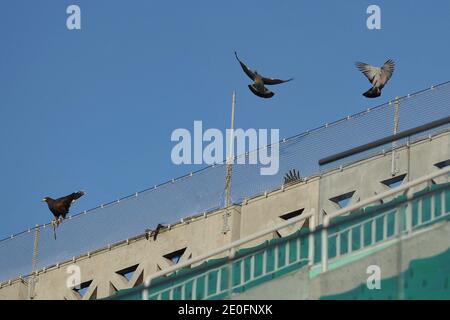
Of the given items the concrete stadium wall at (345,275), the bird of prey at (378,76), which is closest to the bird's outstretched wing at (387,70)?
the bird of prey at (378,76)

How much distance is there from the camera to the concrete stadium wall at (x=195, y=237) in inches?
1407

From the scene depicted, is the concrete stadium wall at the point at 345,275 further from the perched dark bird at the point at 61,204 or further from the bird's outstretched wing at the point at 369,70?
the perched dark bird at the point at 61,204

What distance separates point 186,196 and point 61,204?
3.62 m

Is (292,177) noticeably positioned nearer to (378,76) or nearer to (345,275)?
(378,76)

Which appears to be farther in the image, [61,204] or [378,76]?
[61,204]

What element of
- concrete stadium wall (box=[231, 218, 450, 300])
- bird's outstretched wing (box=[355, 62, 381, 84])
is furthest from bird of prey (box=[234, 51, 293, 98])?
concrete stadium wall (box=[231, 218, 450, 300])

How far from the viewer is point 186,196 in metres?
39.2

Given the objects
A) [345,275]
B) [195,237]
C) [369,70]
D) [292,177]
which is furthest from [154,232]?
[345,275]

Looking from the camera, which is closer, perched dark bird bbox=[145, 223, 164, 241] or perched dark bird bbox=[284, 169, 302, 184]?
perched dark bird bbox=[284, 169, 302, 184]

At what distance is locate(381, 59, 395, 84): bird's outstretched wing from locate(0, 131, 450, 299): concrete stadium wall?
108 inches

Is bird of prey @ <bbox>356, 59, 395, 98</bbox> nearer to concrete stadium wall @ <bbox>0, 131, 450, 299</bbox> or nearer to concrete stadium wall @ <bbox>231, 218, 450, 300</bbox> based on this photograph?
concrete stadium wall @ <bbox>0, 131, 450, 299</bbox>

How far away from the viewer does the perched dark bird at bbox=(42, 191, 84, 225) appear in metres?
41.3

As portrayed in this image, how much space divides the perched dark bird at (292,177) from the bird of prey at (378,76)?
2.28 metres
